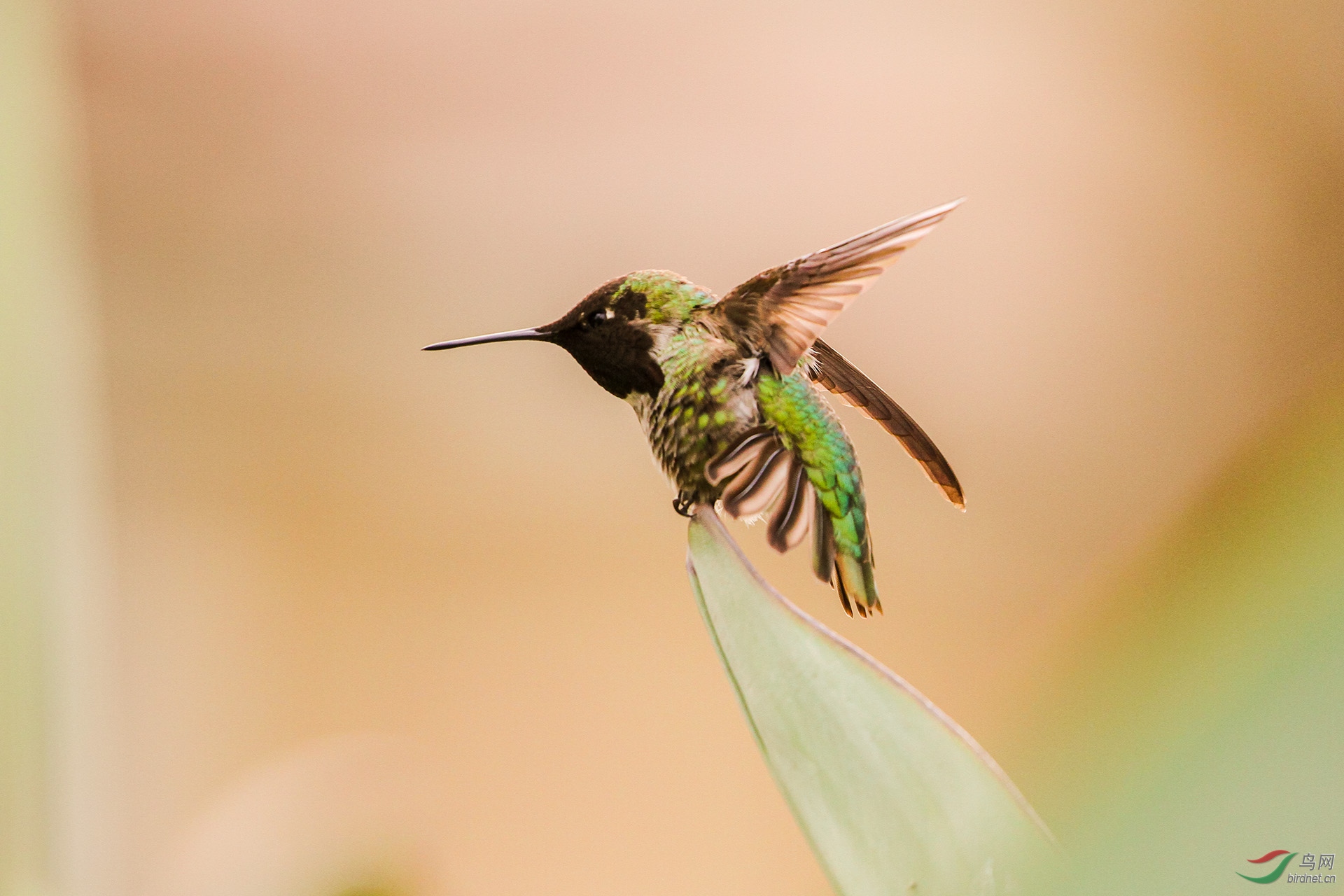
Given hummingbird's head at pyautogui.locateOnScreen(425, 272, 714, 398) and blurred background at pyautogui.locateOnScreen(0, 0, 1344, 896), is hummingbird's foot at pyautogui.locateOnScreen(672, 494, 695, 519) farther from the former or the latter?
blurred background at pyautogui.locateOnScreen(0, 0, 1344, 896)

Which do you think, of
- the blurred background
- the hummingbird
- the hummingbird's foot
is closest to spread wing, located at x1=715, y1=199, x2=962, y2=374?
the hummingbird

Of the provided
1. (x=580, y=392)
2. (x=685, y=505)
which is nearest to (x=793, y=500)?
(x=685, y=505)

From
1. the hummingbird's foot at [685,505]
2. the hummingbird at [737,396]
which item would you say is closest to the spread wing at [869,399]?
the hummingbird at [737,396]

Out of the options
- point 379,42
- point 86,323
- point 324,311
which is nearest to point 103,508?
point 86,323

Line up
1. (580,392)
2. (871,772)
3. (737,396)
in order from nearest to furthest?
1. (871,772)
2. (737,396)
3. (580,392)

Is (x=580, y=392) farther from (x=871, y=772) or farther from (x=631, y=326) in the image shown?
(x=871, y=772)
